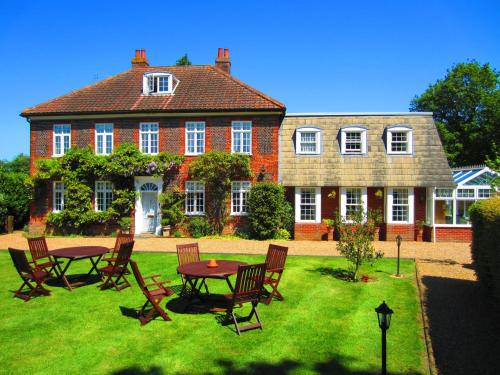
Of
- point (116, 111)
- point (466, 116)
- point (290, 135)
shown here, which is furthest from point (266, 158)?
point (466, 116)

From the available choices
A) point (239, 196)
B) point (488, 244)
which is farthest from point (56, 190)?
point (488, 244)

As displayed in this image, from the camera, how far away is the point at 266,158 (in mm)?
21453

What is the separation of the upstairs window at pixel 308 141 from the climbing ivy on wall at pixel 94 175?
641 cm

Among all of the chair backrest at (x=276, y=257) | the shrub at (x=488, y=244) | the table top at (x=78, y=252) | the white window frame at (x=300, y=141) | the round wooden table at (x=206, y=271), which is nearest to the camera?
the shrub at (x=488, y=244)

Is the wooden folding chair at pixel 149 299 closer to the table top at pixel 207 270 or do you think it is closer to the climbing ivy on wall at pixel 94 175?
the table top at pixel 207 270

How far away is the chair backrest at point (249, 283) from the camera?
714 centimetres

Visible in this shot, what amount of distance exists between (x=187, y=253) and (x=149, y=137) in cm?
1355

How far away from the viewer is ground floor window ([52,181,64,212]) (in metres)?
22.5

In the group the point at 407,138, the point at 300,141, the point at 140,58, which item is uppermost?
the point at 140,58

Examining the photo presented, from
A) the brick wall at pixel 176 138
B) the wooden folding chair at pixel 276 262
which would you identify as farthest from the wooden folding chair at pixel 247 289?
the brick wall at pixel 176 138

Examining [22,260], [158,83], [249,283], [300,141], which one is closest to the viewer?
[249,283]

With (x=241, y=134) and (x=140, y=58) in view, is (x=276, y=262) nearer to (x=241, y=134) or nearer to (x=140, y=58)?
(x=241, y=134)

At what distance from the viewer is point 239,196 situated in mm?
21703

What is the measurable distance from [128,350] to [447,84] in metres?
42.9
